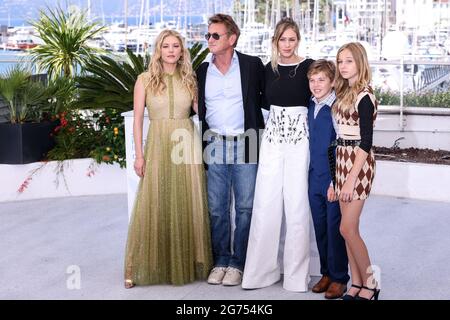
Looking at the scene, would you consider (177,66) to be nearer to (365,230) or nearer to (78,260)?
(78,260)

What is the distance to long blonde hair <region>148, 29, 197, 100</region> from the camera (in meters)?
5.10

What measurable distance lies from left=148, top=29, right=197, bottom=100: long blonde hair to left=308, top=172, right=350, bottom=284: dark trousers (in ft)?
2.91

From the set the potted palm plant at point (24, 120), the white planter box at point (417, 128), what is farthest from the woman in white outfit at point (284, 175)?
the white planter box at point (417, 128)

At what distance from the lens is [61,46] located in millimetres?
10117

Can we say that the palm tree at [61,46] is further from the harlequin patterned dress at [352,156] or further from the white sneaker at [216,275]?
the harlequin patterned dress at [352,156]

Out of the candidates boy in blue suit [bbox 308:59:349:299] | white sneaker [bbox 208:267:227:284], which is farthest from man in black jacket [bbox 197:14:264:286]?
boy in blue suit [bbox 308:59:349:299]

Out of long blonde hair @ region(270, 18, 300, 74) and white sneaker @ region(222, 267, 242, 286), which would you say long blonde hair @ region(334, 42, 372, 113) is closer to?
long blonde hair @ region(270, 18, 300, 74)

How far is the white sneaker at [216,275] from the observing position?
529 cm

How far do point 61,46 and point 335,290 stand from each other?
6.06m

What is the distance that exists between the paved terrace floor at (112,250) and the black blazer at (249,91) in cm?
98

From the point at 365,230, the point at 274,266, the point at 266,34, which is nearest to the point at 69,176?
A: the point at 365,230

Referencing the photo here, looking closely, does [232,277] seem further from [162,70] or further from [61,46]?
[61,46]

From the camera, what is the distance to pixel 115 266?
5840 mm

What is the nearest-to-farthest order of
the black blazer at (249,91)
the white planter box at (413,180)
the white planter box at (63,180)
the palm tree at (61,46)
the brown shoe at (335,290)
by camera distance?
the brown shoe at (335,290) → the black blazer at (249,91) → the white planter box at (413,180) → the white planter box at (63,180) → the palm tree at (61,46)
